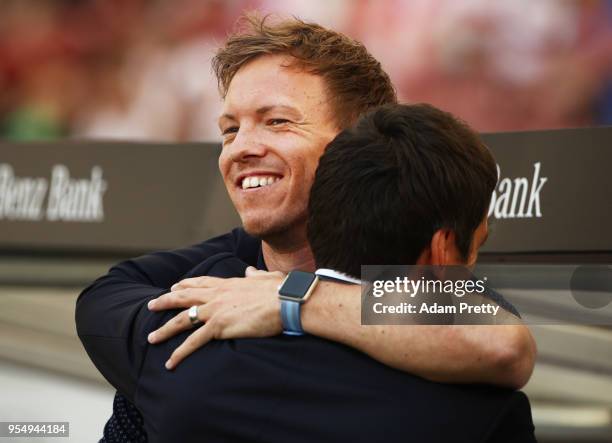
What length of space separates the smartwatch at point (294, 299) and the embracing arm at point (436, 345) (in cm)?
1

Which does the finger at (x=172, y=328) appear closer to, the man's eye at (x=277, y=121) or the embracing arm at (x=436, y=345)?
the embracing arm at (x=436, y=345)

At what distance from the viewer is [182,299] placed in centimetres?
134

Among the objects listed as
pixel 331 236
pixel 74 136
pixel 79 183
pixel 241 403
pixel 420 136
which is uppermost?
pixel 74 136

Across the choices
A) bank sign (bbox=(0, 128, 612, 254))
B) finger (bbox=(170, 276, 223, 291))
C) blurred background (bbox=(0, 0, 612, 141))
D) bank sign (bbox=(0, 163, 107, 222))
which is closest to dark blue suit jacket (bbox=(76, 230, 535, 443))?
finger (bbox=(170, 276, 223, 291))

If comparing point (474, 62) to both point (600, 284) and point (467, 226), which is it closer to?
point (600, 284)

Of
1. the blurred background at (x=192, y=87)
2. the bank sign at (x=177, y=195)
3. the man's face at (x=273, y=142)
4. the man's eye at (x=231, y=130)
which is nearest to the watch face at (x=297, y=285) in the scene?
the man's face at (x=273, y=142)

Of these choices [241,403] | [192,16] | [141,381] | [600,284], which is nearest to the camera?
[241,403]

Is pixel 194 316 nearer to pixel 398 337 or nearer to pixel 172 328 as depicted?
pixel 172 328

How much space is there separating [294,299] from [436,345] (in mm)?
181

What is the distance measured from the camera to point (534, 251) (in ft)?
8.20

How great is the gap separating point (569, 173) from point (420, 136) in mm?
1368

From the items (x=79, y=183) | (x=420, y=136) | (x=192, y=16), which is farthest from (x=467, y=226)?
(x=192, y=16)

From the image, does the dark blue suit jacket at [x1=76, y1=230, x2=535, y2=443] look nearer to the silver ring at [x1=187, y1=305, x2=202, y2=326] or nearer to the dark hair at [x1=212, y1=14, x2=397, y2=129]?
the silver ring at [x1=187, y1=305, x2=202, y2=326]

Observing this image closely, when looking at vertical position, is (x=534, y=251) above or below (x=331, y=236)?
above
